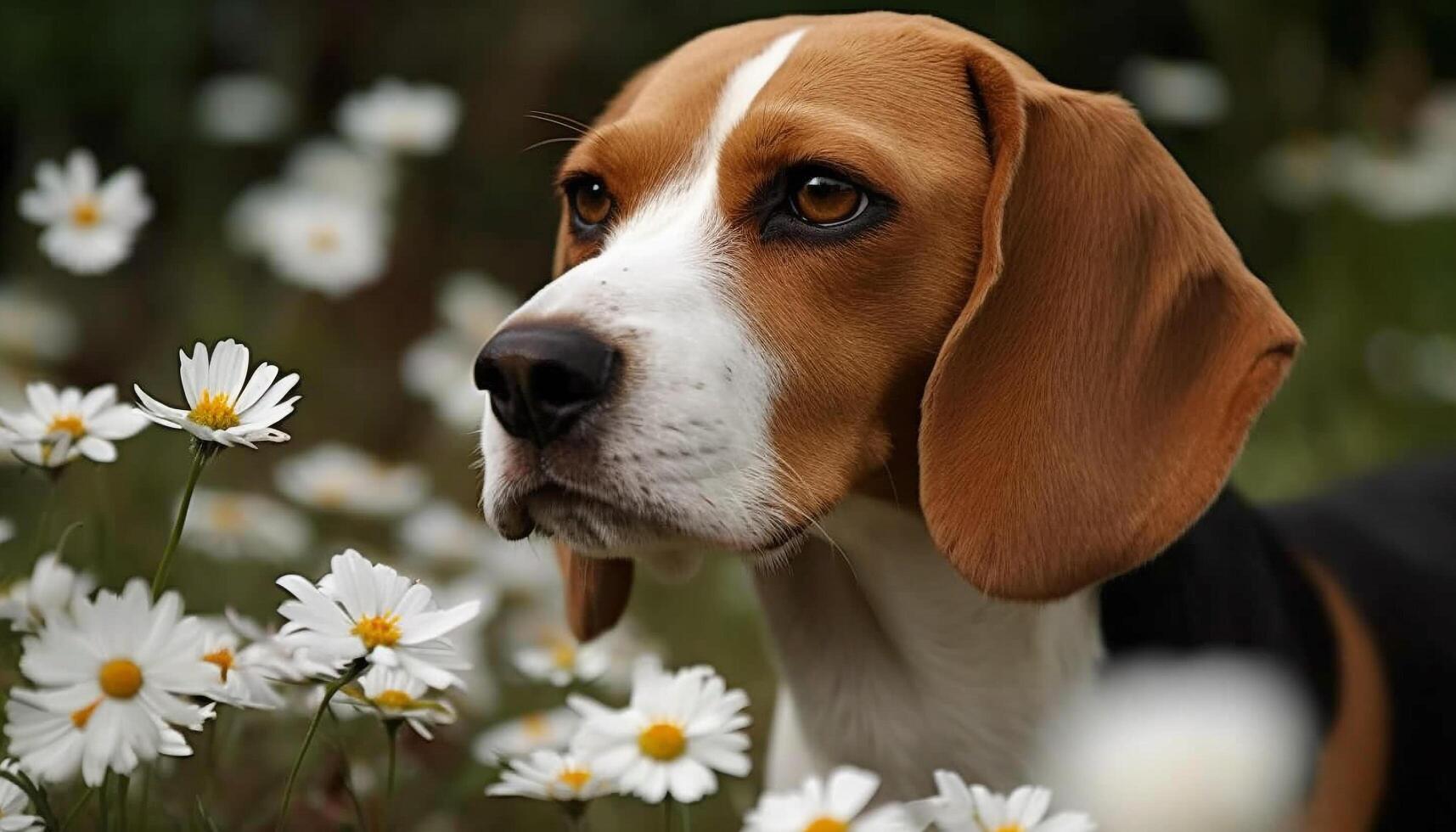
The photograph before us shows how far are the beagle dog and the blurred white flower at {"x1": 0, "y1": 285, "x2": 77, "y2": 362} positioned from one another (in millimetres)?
2796

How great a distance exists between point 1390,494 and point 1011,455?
169 centimetres

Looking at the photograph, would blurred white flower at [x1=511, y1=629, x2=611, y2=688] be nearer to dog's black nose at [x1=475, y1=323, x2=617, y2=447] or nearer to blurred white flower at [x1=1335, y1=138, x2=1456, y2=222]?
dog's black nose at [x1=475, y1=323, x2=617, y2=447]

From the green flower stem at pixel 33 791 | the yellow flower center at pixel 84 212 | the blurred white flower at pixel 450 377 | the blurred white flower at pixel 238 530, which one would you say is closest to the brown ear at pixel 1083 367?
the green flower stem at pixel 33 791

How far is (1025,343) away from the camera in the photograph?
2414 millimetres

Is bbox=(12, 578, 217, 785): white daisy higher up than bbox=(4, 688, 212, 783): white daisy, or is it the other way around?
bbox=(12, 578, 217, 785): white daisy

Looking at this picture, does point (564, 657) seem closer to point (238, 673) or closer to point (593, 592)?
point (593, 592)

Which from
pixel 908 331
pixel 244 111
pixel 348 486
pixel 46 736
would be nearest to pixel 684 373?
pixel 908 331

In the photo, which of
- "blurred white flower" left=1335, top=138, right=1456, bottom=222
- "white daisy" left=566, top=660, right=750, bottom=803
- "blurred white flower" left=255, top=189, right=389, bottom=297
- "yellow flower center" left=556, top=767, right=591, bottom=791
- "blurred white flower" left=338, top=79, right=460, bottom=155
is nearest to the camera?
"white daisy" left=566, top=660, right=750, bottom=803

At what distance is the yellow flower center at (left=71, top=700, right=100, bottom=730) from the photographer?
1.66m

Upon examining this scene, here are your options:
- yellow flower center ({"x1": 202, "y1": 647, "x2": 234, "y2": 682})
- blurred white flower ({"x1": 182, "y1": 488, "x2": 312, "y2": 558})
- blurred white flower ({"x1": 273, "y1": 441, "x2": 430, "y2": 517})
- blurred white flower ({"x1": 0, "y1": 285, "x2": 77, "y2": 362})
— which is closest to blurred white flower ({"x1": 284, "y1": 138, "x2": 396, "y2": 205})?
blurred white flower ({"x1": 0, "y1": 285, "x2": 77, "y2": 362})

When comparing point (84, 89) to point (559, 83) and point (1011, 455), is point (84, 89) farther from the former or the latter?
point (1011, 455)

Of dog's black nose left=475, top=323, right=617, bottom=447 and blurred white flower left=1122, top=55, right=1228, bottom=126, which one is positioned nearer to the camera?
dog's black nose left=475, top=323, right=617, bottom=447

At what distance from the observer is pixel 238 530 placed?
347 cm

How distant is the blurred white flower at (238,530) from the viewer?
11.4 ft
